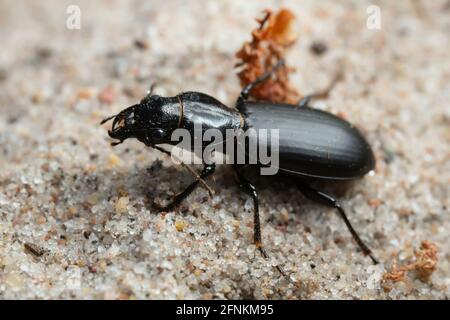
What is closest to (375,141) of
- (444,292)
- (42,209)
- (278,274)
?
(444,292)

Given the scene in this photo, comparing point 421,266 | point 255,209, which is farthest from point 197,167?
point 421,266
